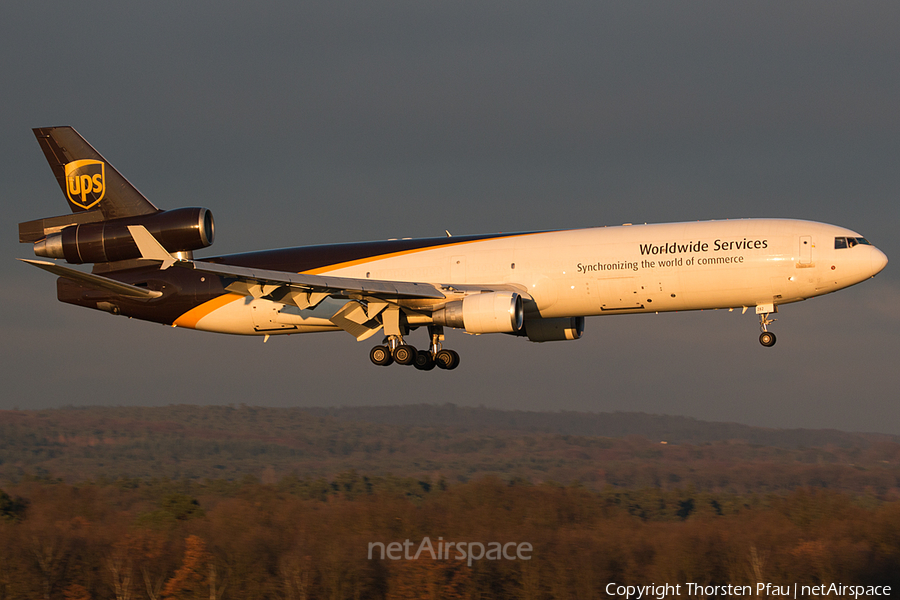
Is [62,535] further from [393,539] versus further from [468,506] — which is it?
[468,506]

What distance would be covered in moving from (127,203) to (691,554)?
39131 mm

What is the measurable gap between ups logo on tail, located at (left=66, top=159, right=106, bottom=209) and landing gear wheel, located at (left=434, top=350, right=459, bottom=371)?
59.0ft

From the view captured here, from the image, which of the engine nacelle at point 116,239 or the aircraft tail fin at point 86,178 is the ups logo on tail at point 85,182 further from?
the engine nacelle at point 116,239

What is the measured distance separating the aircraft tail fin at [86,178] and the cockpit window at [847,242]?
1194 inches

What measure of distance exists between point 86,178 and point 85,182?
0.67ft

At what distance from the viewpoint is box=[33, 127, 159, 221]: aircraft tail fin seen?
45.9 meters

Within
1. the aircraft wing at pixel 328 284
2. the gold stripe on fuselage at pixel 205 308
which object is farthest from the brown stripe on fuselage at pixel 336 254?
the aircraft wing at pixel 328 284

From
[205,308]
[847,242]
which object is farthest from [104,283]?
[847,242]

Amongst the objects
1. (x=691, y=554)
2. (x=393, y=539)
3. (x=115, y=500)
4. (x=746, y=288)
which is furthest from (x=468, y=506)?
(x=746, y=288)

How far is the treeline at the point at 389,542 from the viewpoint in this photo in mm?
58188

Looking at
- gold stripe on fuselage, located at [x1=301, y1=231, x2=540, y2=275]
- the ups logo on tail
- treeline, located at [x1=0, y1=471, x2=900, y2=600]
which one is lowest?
treeline, located at [x1=0, y1=471, x2=900, y2=600]

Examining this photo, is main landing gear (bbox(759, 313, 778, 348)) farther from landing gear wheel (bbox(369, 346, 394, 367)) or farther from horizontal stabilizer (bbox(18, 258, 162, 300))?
horizontal stabilizer (bbox(18, 258, 162, 300))

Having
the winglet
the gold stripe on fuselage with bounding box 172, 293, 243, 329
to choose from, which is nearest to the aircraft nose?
the winglet

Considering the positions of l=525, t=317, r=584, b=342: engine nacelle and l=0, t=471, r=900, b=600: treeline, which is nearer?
l=525, t=317, r=584, b=342: engine nacelle
